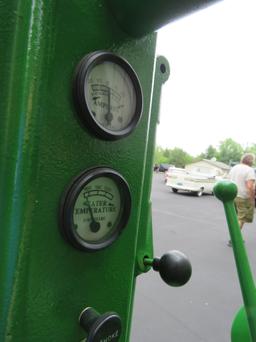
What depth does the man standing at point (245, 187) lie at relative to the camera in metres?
4.72

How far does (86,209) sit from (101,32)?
16.5 inches

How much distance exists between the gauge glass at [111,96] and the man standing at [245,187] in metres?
4.29

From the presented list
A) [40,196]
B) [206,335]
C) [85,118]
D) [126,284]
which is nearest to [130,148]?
[85,118]

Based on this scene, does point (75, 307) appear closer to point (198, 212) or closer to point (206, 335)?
point (206, 335)

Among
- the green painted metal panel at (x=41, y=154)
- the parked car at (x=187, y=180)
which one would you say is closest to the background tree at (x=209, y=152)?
the parked car at (x=187, y=180)

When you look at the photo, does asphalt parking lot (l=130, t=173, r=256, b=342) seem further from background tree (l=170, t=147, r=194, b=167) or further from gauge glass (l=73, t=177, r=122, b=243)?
background tree (l=170, t=147, r=194, b=167)

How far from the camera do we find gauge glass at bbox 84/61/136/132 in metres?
0.71

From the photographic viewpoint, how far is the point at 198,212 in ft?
28.2

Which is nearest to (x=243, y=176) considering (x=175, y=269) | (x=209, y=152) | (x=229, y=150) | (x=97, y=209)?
(x=175, y=269)

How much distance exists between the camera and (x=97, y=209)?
0.77 meters

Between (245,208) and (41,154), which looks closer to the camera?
(41,154)

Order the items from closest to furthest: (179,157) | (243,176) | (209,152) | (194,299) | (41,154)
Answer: (41,154)
(194,299)
(243,176)
(179,157)
(209,152)

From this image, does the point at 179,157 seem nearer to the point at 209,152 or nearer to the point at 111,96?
the point at 209,152

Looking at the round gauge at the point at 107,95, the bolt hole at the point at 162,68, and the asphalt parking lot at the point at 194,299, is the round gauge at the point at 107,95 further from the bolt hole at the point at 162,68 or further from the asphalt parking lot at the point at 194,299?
the asphalt parking lot at the point at 194,299
